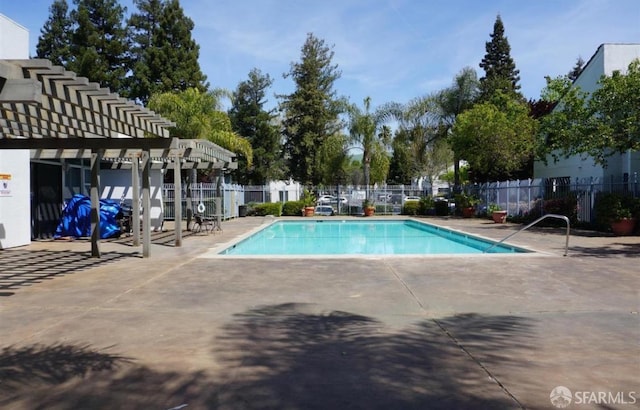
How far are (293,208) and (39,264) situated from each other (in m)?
19.6

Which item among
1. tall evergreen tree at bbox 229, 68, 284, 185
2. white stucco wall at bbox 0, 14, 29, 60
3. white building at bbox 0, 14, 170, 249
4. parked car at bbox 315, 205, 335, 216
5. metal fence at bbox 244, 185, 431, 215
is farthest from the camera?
tall evergreen tree at bbox 229, 68, 284, 185

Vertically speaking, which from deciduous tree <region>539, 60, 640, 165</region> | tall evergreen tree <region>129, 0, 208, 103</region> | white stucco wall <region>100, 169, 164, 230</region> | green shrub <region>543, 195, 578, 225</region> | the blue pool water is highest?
tall evergreen tree <region>129, 0, 208, 103</region>

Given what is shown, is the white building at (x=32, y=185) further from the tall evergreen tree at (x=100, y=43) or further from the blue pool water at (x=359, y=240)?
the tall evergreen tree at (x=100, y=43)

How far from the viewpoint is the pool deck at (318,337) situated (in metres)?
3.64

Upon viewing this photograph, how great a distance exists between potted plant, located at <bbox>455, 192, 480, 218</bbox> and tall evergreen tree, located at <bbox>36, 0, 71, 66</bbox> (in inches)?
1174

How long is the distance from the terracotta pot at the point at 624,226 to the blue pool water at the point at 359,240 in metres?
4.77

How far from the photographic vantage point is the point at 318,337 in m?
5.07

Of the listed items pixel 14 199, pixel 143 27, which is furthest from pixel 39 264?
pixel 143 27

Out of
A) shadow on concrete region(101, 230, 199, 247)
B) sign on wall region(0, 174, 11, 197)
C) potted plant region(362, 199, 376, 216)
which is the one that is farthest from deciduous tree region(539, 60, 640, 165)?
sign on wall region(0, 174, 11, 197)

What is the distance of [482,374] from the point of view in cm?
402

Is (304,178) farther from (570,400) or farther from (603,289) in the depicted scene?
(570,400)

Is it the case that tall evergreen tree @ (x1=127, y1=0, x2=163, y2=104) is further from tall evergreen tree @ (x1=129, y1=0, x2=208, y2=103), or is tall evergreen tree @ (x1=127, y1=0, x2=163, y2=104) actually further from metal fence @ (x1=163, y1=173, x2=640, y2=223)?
metal fence @ (x1=163, y1=173, x2=640, y2=223)

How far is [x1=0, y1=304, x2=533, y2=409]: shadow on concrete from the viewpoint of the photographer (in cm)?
350

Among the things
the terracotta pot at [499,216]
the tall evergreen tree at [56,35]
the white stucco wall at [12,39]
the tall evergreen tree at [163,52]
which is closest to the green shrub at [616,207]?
the terracotta pot at [499,216]
